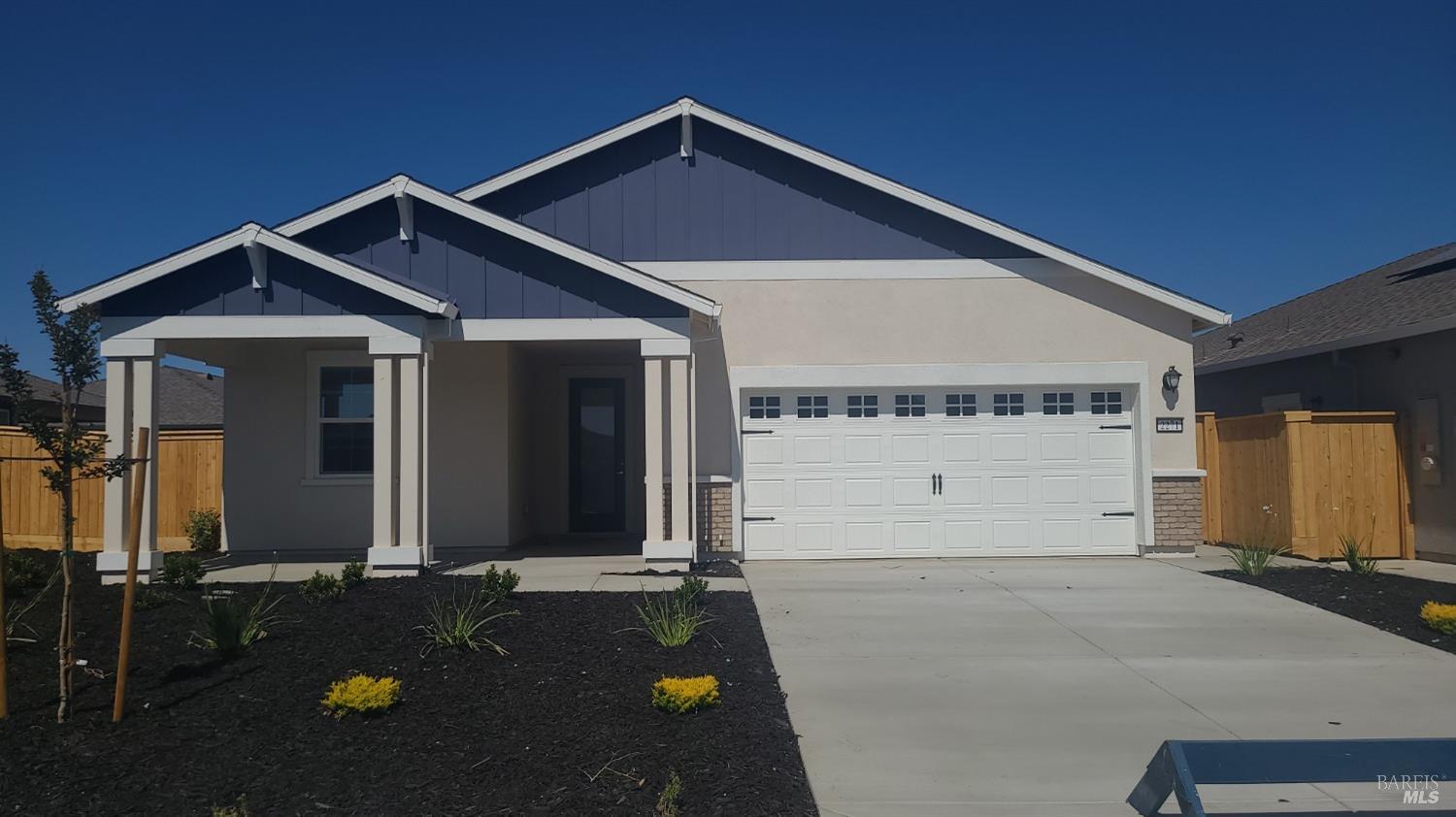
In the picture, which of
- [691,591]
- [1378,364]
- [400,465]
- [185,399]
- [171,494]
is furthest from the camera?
[185,399]

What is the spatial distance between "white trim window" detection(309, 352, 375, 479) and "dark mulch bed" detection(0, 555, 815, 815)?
18.1 feet

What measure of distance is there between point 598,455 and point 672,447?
416 centimetres

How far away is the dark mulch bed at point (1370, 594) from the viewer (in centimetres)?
887

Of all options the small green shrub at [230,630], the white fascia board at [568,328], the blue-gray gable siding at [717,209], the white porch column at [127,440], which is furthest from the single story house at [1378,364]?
the white porch column at [127,440]

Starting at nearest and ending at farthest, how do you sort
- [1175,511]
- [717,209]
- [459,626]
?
[459,626]
[1175,511]
[717,209]

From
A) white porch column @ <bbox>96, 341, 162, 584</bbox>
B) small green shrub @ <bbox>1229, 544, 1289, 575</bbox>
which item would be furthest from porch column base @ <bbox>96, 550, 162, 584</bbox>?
small green shrub @ <bbox>1229, 544, 1289, 575</bbox>

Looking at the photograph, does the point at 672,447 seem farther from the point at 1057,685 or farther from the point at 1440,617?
the point at 1440,617

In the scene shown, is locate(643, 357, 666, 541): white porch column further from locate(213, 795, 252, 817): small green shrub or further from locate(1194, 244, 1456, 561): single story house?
locate(1194, 244, 1456, 561): single story house

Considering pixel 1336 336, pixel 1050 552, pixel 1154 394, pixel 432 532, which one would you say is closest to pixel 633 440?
pixel 432 532

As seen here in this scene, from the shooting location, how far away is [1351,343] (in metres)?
13.6

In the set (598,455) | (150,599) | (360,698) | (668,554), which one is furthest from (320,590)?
(598,455)

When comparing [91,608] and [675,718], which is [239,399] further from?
[675,718]

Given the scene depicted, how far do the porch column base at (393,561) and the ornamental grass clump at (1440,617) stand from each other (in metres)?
9.71

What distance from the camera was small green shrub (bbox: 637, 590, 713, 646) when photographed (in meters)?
7.67
